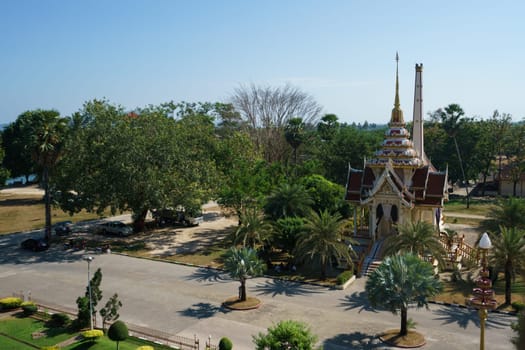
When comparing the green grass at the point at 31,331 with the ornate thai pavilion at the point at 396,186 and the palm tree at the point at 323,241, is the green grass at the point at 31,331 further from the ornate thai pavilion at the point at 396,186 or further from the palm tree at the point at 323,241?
the ornate thai pavilion at the point at 396,186

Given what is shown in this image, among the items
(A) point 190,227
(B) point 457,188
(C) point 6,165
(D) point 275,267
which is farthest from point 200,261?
(B) point 457,188

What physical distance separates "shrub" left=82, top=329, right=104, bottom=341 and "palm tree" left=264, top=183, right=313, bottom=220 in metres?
18.5

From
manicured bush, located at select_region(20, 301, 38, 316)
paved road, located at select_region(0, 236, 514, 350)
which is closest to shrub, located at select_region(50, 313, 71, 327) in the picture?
manicured bush, located at select_region(20, 301, 38, 316)

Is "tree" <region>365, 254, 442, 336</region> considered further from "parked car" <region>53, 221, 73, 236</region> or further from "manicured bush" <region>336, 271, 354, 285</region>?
"parked car" <region>53, 221, 73, 236</region>

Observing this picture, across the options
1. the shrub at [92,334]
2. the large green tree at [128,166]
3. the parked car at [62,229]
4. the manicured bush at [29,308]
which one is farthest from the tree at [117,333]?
the parked car at [62,229]

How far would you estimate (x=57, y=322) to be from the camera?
25844 millimetres

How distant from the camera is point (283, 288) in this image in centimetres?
3152

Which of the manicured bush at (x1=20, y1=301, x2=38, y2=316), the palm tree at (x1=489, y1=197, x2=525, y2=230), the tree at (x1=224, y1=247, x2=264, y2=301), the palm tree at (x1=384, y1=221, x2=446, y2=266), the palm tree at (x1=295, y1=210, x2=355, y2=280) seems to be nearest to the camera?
the tree at (x1=224, y1=247, x2=264, y2=301)

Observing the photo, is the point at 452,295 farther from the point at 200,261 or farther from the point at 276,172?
the point at 276,172

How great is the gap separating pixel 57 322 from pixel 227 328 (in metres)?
9.32

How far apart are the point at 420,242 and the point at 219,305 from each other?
12882 millimetres

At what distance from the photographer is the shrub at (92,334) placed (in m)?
23.1

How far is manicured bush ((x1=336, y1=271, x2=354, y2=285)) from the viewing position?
31686 mm

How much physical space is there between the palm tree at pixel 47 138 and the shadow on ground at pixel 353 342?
30.0 metres
